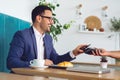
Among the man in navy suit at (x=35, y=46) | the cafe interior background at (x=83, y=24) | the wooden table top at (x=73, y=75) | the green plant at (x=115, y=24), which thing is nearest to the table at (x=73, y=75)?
the wooden table top at (x=73, y=75)

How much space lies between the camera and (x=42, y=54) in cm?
228

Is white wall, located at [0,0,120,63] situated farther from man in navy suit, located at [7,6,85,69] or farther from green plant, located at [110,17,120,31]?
man in navy suit, located at [7,6,85,69]

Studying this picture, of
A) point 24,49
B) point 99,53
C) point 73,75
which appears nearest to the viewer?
point 73,75

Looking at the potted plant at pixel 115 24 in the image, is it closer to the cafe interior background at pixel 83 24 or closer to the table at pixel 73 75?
the cafe interior background at pixel 83 24

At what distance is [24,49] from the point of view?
214 centimetres

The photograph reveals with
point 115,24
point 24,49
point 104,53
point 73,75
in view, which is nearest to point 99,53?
point 104,53

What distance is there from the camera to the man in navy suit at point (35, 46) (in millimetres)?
2006

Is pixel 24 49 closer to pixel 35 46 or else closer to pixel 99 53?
pixel 35 46

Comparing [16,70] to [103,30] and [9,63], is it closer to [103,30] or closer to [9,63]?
[9,63]

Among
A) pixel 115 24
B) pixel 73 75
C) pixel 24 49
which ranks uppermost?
pixel 115 24

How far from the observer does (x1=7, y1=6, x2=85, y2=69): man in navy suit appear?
201 cm

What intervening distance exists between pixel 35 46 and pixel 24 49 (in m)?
0.11

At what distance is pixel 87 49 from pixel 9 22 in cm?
109

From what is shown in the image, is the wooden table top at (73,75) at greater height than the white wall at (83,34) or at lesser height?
lesser
